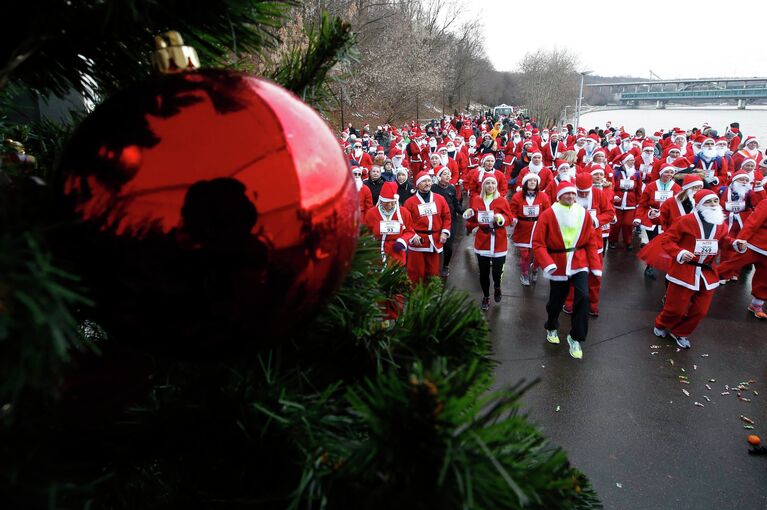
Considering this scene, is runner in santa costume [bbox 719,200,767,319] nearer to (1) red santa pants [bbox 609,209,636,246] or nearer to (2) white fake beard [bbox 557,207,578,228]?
(2) white fake beard [bbox 557,207,578,228]

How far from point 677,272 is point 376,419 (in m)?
6.59

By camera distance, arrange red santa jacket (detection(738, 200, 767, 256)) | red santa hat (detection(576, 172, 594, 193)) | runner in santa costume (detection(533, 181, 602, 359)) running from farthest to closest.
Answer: red santa hat (detection(576, 172, 594, 193)) < red santa jacket (detection(738, 200, 767, 256)) < runner in santa costume (detection(533, 181, 602, 359))

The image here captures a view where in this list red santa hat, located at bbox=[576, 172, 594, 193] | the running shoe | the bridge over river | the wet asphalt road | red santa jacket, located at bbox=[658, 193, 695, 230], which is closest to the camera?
the wet asphalt road

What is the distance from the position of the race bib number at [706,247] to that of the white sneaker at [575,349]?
1770 millimetres

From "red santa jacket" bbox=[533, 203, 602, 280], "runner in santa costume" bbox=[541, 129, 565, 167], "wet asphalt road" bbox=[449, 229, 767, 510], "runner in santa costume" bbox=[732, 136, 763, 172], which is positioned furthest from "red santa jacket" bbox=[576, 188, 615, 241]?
"runner in santa costume" bbox=[541, 129, 565, 167]

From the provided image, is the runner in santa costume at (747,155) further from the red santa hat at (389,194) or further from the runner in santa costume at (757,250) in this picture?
the red santa hat at (389,194)

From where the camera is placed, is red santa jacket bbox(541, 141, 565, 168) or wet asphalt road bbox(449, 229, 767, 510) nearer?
wet asphalt road bbox(449, 229, 767, 510)

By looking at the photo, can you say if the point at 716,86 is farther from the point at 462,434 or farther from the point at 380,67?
the point at 462,434

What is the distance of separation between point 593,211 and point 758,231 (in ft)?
7.15

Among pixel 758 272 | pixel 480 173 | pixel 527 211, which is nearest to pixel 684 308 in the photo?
pixel 758 272

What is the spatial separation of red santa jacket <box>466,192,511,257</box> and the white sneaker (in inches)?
72.5

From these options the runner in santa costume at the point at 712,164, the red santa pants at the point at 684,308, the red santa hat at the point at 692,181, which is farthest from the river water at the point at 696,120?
the red santa pants at the point at 684,308

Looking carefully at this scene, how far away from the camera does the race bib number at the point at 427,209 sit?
7414 millimetres

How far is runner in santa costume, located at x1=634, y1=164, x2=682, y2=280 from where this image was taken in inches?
362
